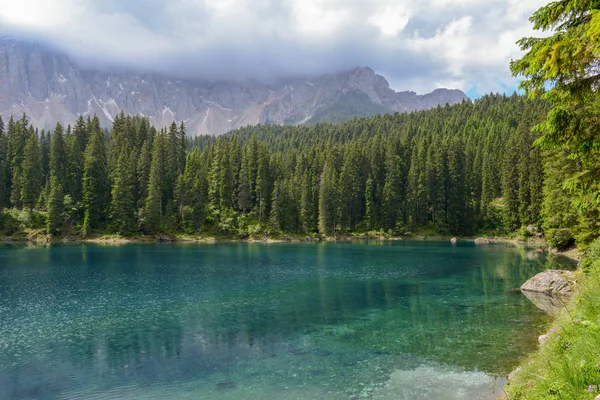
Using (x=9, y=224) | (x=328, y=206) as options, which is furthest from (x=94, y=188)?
(x=328, y=206)

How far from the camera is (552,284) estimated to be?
34031 millimetres

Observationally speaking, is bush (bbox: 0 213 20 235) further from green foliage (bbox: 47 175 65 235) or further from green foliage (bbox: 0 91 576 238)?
green foliage (bbox: 47 175 65 235)

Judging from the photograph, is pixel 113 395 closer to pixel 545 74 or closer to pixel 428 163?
pixel 545 74

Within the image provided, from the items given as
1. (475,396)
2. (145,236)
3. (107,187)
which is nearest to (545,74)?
(475,396)

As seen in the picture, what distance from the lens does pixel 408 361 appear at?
1973 centimetres

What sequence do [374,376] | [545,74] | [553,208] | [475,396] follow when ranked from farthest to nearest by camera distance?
[553,208] < [374,376] < [475,396] < [545,74]

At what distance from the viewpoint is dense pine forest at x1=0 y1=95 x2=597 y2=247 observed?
3890 inches

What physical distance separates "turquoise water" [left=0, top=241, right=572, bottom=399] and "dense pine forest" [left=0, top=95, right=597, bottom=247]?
52101 millimetres

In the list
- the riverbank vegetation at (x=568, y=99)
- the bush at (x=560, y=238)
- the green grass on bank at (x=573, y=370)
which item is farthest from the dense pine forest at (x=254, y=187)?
the green grass on bank at (x=573, y=370)

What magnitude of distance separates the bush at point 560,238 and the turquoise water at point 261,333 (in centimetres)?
973

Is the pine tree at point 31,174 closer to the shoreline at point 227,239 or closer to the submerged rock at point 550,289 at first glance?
the shoreline at point 227,239

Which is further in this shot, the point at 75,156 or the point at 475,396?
the point at 75,156

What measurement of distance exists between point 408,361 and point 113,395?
13.2m

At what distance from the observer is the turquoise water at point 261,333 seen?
17156 mm
